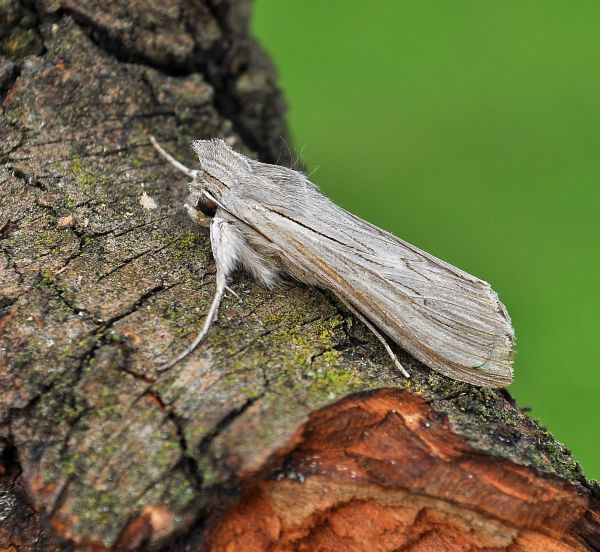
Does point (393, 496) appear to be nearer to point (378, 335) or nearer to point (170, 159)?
point (378, 335)

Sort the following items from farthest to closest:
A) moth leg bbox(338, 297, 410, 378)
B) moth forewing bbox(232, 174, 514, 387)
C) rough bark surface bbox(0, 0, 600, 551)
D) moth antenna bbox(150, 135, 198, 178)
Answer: moth antenna bbox(150, 135, 198, 178) → moth forewing bbox(232, 174, 514, 387) → moth leg bbox(338, 297, 410, 378) → rough bark surface bbox(0, 0, 600, 551)

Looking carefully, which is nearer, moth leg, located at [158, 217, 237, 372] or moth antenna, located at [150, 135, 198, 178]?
moth leg, located at [158, 217, 237, 372]

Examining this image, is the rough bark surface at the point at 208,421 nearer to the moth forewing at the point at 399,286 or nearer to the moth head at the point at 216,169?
the moth forewing at the point at 399,286

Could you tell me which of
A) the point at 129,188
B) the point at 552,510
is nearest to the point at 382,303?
the point at 552,510

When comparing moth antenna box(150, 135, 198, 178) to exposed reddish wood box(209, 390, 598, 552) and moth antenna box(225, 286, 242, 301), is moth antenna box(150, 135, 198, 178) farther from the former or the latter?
exposed reddish wood box(209, 390, 598, 552)

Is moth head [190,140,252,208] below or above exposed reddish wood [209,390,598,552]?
above

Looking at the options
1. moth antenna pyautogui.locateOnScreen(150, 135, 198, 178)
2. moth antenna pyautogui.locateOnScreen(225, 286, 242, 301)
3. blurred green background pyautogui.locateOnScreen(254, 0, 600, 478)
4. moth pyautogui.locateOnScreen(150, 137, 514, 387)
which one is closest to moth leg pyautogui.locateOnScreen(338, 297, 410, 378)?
moth pyautogui.locateOnScreen(150, 137, 514, 387)

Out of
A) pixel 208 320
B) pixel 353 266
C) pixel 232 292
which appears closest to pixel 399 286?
pixel 353 266
